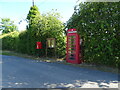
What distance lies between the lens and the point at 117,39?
20.8 feet

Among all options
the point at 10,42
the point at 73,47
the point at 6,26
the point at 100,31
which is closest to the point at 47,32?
the point at 73,47

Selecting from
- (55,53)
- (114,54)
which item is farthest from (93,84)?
(55,53)

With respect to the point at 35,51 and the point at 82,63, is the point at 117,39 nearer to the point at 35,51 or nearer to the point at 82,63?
the point at 82,63

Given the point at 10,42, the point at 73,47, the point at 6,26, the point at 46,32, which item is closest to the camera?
the point at 73,47

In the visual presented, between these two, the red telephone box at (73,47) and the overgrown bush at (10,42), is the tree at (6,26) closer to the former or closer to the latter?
the overgrown bush at (10,42)

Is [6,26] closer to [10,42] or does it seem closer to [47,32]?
[10,42]

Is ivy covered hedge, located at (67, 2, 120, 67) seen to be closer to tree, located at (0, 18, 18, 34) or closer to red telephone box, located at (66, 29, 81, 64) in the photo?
red telephone box, located at (66, 29, 81, 64)

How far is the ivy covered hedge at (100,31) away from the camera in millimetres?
6309

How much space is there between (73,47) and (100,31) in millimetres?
2521

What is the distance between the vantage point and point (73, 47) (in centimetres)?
871

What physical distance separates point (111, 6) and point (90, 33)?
1.83m

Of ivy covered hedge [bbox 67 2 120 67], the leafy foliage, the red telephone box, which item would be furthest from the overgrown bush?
ivy covered hedge [bbox 67 2 120 67]

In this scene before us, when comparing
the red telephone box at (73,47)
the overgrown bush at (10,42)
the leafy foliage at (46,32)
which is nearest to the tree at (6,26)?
the overgrown bush at (10,42)

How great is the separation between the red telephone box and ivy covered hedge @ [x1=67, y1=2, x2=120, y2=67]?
19.3 inches
